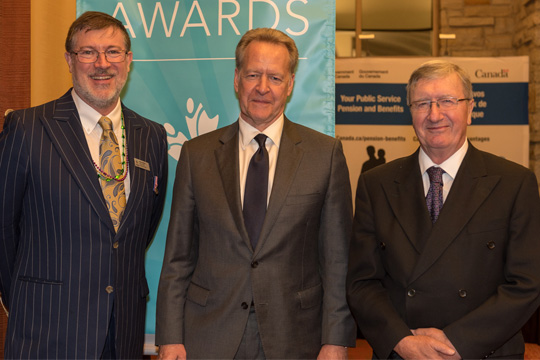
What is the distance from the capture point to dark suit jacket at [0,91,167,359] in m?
2.39

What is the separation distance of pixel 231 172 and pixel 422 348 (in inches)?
38.9

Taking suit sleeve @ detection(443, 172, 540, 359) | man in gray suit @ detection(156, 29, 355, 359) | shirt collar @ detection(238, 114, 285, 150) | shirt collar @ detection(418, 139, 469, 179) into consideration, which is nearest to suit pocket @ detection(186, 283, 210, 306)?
man in gray suit @ detection(156, 29, 355, 359)

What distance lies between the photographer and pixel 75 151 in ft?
8.09

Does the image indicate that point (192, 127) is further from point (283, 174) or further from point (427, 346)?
point (427, 346)

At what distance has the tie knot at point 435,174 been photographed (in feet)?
7.92

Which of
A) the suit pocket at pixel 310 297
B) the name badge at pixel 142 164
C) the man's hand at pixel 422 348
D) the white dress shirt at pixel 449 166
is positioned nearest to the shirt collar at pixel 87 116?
the name badge at pixel 142 164

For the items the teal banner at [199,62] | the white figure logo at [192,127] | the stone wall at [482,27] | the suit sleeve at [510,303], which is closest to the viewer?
the suit sleeve at [510,303]

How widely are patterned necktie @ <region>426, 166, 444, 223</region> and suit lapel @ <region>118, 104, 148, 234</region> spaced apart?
3.85ft

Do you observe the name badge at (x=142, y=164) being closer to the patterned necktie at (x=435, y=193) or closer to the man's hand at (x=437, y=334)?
the patterned necktie at (x=435, y=193)

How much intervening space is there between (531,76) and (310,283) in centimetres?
664

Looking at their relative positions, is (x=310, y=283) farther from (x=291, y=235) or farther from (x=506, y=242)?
(x=506, y=242)

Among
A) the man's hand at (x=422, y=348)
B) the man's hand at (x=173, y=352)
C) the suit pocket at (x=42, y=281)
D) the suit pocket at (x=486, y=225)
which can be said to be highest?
the suit pocket at (x=486, y=225)

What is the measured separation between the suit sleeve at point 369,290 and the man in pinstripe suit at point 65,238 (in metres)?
0.90

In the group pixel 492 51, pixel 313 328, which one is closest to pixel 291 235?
pixel 313 328
